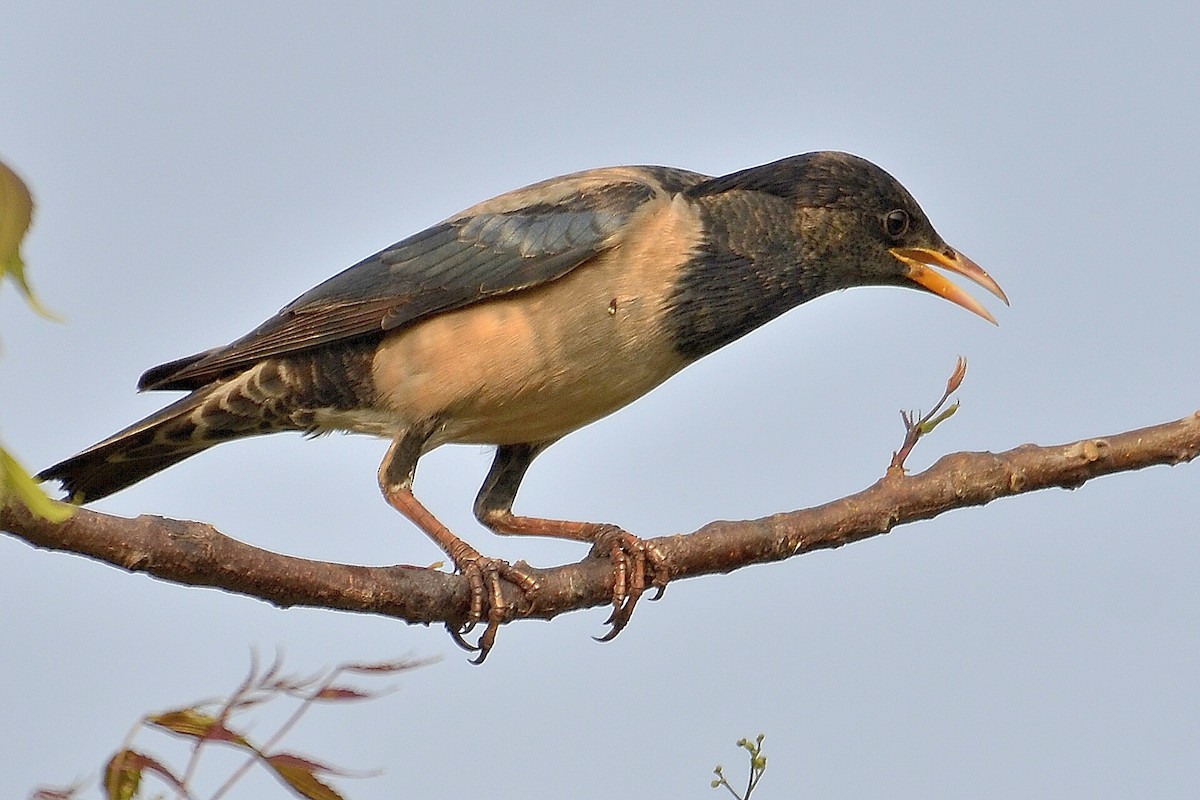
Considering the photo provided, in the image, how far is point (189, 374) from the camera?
22.4ft

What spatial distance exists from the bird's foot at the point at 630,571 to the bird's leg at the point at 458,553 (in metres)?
0.50

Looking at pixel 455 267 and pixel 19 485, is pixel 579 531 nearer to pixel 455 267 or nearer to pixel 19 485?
pixel 455 267

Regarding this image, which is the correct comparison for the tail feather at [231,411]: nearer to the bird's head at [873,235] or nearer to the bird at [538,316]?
the bird at [538,316]

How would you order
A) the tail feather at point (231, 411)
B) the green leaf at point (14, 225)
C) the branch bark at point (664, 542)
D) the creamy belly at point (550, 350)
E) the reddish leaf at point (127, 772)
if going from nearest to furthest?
the green leaf at point (14, 225) → the reddish leaf at point (127, 772) → the branch bark at point (664, 542) → the creamy belly at point (550, 350) → the tail feather at point (231, 411)

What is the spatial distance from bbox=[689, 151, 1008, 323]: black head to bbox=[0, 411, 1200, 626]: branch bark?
1636 mm

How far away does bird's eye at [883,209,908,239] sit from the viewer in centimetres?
688

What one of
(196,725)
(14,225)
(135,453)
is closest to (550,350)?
(135,453)

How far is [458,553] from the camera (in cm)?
588

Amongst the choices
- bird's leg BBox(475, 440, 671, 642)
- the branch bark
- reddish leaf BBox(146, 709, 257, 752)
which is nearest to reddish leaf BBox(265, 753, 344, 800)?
reddish leaf BBox(146, 709, 257, 752)

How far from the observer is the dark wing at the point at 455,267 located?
21.3 feet

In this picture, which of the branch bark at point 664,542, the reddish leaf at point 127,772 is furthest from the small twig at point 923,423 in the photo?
the reddish leaf at point 127,772

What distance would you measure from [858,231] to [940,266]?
1.40 ft

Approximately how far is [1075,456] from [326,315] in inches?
130

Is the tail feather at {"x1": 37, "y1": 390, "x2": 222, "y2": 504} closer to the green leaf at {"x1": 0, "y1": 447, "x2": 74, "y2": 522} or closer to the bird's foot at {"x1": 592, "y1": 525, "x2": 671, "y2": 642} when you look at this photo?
the bird's foot at {"x1": 592, "y1": 525, "x2": 671, "y2": 642}
